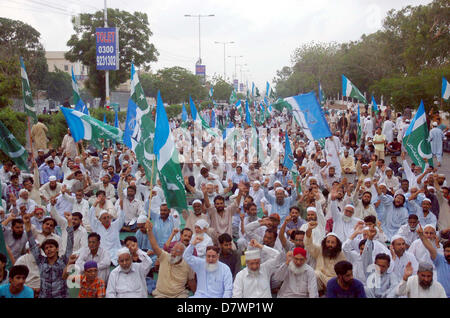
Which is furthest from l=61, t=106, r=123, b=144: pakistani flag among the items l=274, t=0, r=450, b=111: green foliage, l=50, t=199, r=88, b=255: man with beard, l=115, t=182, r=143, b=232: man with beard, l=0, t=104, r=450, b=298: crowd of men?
l=274, t=0, r=450, b=111: green foliage

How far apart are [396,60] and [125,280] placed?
36.3 meters

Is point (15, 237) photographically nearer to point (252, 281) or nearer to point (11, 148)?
point (11, 148)

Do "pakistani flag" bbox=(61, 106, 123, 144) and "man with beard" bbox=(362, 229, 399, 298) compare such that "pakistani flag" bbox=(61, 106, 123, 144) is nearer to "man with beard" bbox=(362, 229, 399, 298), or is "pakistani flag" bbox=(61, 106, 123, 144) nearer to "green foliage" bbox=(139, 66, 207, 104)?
"man with beard" bbox=(362, 229, 399, 298)

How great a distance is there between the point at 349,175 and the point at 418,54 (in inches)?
825

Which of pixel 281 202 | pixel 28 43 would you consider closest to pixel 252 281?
pixel 281 202

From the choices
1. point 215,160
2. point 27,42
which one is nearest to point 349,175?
point 215,160

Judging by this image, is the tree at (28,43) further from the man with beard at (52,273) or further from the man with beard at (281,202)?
the man with beard at (52,273)

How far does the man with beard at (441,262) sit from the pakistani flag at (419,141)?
12.1ft

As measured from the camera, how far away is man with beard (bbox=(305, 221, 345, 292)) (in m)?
5.39

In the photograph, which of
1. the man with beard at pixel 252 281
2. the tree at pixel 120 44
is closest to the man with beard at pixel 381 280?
the man with beard at pixel 252 281

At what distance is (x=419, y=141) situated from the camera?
8.88m

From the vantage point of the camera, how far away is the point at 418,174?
9453 millimetres

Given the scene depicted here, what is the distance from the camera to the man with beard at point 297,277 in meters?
4.89

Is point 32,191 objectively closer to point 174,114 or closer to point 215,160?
point 215,160
